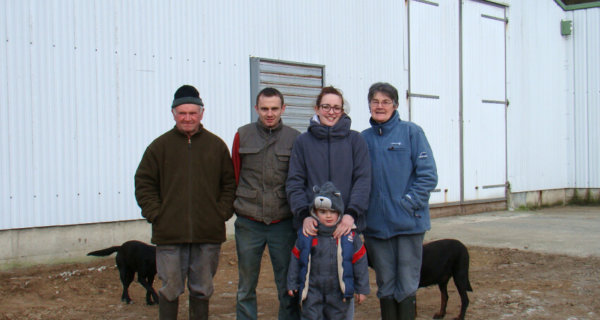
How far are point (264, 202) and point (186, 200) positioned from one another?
51cm

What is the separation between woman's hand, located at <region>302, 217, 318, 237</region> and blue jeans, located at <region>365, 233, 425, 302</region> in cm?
49

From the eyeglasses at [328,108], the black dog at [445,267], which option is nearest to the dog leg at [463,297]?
the black dog at [445,267]

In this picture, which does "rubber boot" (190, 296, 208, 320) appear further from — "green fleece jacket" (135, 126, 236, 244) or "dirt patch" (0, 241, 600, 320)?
"dirt patch" (0, 241, 600, 320)

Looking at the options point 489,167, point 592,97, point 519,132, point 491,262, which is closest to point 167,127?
point 491,262

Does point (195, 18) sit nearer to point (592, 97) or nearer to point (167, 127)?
point (167, 127)

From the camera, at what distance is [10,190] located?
653 centimetres

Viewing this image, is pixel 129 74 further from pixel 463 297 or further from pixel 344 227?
pixel 463 297

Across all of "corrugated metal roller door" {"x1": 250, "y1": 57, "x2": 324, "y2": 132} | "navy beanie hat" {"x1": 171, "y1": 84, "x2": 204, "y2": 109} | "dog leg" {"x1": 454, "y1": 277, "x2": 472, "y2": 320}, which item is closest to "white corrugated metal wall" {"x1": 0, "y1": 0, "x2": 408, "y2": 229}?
"corrugated metal roller door" {"x1": 250, "y1": 57, "x2": 324, "y2": 132}

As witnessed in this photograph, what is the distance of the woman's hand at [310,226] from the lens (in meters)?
3.73

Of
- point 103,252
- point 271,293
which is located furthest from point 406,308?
point 103,252

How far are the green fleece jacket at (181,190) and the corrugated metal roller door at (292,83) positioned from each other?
4672 millimetres

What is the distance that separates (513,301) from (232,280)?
2876 millimetres

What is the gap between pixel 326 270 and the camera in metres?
3.74

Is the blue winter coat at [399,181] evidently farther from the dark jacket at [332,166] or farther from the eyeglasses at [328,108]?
the eyeglasses at [328,108]
